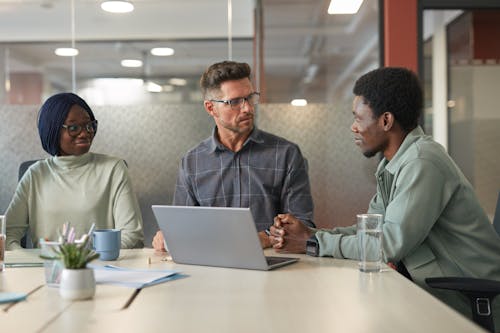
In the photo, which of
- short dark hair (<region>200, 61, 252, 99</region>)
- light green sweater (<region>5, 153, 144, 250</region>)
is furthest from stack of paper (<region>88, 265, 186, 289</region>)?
short dark hair (<region>200, 61, 252, 99</region>)

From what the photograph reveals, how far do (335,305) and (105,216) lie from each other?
1566 millimetres

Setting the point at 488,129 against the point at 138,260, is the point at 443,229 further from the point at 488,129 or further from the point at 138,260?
the point at 488,129

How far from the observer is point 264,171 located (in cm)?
296

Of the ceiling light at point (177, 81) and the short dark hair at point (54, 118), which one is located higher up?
the ceiling light at point (177, 81)

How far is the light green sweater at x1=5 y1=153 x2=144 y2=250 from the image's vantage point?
278 cm

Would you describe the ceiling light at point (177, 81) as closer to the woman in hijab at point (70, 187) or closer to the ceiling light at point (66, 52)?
the ceiling light at point (66, 52)

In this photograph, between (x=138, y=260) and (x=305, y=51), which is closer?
(x=138, y=260)

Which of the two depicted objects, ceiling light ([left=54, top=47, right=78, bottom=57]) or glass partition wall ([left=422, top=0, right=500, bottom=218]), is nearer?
ceiling light ([left=54, top=47, right=78, bottom=57])

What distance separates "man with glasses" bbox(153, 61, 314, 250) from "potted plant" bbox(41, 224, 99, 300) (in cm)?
137

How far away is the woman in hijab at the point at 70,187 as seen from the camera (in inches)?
110

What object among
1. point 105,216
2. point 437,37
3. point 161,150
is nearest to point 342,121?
point 437,37

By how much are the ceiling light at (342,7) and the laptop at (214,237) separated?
2385 mm

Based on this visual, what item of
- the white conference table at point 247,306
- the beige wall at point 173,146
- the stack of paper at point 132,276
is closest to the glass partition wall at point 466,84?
the beige wall at point 173,146

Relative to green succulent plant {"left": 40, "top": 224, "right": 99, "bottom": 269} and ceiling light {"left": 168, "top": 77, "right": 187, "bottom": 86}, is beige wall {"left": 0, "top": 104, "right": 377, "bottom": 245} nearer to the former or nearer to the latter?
ceiling light {"left": 168, "top": 77, "right": 187, "bottom": 86}
